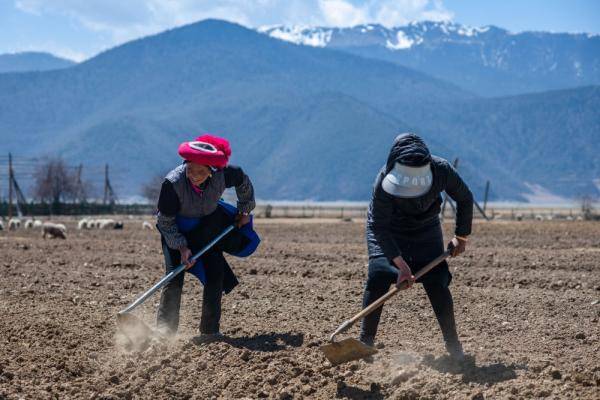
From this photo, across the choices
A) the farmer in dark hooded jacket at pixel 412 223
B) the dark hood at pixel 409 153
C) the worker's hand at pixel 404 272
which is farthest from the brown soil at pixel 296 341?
the dark hood at pixel 409 153

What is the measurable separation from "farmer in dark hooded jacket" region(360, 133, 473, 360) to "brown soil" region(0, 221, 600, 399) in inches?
18.7

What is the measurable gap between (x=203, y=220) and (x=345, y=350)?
191cm

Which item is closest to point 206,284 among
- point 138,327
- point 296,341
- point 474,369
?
point 138,327

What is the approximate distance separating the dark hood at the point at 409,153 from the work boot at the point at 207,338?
85.2 inches

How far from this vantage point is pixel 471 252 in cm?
1795

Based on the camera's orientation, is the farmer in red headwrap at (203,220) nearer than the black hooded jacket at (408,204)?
No

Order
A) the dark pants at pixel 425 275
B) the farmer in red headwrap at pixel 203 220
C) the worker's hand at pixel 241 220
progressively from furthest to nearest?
the worker's hand at pixel 241 220, the farmer in red headwrap at pixel 203 220, the dark pants at pixel 425 275

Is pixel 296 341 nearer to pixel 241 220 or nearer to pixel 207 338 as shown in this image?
pixel 207 338

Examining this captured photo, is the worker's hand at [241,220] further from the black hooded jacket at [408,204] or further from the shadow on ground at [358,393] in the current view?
the shadow on ground at [358,393]

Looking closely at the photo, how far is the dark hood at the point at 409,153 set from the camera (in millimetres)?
6605

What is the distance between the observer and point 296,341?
26.0ft

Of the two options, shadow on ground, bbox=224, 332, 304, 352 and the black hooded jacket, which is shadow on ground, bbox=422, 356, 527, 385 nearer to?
the black hooded jacket

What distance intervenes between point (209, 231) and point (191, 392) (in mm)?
1634

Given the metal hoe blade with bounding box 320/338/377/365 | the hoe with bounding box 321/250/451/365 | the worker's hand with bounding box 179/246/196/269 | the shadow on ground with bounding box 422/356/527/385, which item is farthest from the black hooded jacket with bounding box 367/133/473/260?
the worker's hand with bounding box 179/246/196/269
